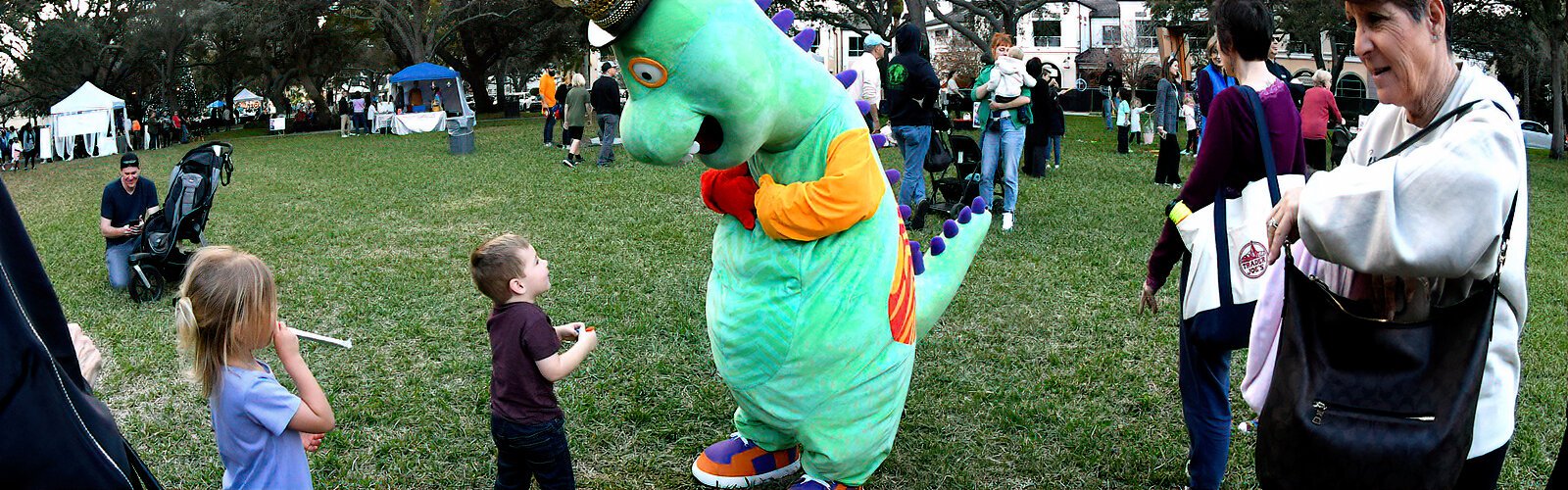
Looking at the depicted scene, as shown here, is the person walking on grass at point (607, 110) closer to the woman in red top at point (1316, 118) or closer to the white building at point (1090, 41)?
the woman in red top at point (1316, 118)

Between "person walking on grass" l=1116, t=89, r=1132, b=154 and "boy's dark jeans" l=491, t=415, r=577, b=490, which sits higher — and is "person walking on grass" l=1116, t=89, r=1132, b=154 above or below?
above

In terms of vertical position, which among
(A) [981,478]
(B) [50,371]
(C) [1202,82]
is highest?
(C) [1202,82]

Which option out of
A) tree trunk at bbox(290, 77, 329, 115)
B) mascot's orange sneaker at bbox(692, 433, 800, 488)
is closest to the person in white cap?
mascot's orange sneaker at bbox(692, 433, 800, 488)

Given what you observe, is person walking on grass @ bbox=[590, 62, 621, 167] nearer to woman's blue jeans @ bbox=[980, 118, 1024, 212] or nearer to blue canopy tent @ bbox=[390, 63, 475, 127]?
woman's blue jeans @ bbox=[980, 118, 1024, 212]

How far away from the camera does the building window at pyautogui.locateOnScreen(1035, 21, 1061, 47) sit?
178ft

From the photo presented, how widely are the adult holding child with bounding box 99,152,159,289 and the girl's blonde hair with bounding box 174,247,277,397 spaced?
5577mm

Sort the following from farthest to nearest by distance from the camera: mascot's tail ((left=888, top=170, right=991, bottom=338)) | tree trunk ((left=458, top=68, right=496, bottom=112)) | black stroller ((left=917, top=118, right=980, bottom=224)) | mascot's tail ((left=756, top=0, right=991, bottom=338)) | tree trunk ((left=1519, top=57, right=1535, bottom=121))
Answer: tree trunk ((left=458, top=68, right=496, bottom=112)) → tree trunk ((left=1519, top=57, right=1535, bottom=121)) → black stroller ((left=917, top=118, right=980, bottom=224)) → mascot's tail ((left=888, top=170, right=991, bottom=338)) → mascot's tail ((left=756, top=0, right=991, bottom=338))

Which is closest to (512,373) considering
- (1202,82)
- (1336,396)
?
(1336,396)

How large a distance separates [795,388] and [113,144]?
93.2 ft

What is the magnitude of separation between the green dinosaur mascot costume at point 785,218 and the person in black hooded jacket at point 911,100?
4974 millimetres

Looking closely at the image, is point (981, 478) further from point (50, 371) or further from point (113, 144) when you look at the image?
point (113, 144)

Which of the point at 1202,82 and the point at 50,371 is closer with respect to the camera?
the point at 50,371

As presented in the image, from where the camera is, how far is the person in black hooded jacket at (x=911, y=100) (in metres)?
8.37

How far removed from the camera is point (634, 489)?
3.79 meters
